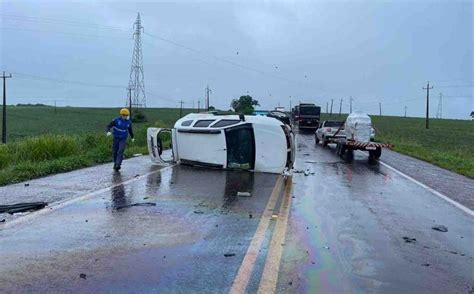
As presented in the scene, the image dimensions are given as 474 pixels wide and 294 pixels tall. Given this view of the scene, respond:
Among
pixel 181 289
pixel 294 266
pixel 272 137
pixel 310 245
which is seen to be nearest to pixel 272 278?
pixel 294 266

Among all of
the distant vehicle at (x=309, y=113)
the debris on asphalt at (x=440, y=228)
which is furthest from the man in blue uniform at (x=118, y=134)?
the distant vehicle at (x=309, y=113)

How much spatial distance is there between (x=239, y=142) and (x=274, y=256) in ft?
28.7

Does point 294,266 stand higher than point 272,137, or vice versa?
point 272,137

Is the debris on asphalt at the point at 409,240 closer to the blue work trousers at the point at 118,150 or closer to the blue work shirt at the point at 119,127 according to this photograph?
the blue work trousers at the point at 118,150

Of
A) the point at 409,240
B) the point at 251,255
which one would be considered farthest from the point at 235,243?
the point at 409,240

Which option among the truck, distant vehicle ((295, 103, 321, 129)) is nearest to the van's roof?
the truck

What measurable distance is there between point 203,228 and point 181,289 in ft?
8.15

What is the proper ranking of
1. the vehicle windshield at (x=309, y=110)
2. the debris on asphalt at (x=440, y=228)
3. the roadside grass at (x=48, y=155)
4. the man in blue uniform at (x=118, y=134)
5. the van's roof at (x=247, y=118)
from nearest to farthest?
1. the debris on asphalt at (x=440, y=228)
2. the roadside grass at (x=48, y=155)
3. the van's roof at (x=247, y=118)
4. the man in blue uniform at (x=118, y=134)
5. the vehicle windshield at (x=309, y=110)

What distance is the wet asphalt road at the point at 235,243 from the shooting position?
193 inches

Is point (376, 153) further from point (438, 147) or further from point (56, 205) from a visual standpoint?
point (438, 147)

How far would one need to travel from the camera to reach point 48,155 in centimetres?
1705

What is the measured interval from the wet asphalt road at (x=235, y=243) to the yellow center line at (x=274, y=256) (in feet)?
0.06

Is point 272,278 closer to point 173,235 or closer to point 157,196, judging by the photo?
point 173,235

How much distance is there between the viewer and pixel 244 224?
7445 millimetres
